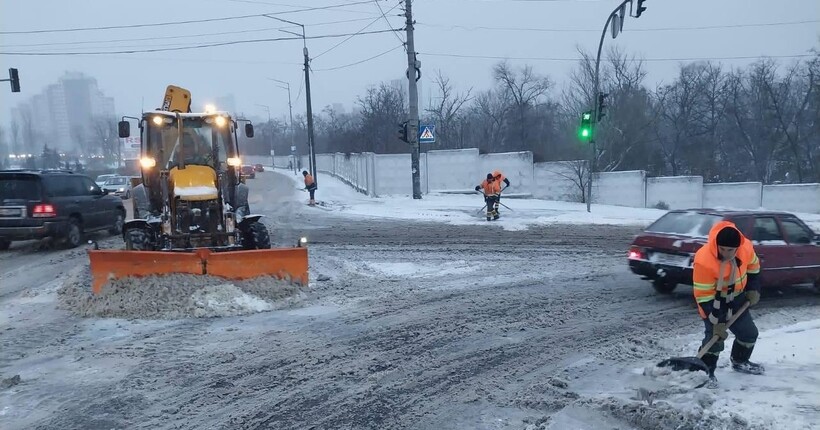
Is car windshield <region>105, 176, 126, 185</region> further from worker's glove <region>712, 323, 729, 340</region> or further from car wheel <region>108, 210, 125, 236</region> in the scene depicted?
worker's glove <region>712, 323, 729, 340</region>

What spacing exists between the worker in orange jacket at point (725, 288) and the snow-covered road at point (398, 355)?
341 millimetres

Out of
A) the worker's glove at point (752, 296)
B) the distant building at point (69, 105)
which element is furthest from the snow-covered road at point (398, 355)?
the distant building at point (69, 105)

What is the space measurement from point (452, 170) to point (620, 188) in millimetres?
8648

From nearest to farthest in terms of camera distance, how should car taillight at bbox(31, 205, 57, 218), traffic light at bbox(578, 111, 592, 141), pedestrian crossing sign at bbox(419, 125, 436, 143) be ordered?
car taillight at bbox(31, 205, 57, 218) → traffic light at bbox(578, 111, 592, 141) → pedestrian crossing sign at bbox(419, 125, 436, 143)

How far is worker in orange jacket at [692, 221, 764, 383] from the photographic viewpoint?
588cm

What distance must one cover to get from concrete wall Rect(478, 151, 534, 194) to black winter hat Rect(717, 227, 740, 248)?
26.6m

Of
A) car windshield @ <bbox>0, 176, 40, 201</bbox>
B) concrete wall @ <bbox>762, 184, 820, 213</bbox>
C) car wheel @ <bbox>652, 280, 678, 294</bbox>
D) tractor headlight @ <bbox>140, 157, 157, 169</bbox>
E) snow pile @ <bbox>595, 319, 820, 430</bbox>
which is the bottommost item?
concrete wall @ <bbox>762, 184, 820, 213</bbox>

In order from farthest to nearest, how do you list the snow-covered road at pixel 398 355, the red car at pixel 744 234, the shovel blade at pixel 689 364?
the red car at pixel 744 234
the shovel blade at pixel 689 364
the snow-covered road at pixel 398 355

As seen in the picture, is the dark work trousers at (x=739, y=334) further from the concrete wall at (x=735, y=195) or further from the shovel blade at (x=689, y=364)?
the concrete wall at (x=735, y=195)

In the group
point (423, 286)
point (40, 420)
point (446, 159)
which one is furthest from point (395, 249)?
point (446, 159)

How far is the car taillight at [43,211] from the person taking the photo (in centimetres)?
1412

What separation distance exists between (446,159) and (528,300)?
23.3 meters

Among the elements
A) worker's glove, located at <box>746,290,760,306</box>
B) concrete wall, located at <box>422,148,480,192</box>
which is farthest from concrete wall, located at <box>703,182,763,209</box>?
worker's glove, located at <box>746,290,760,306</box>

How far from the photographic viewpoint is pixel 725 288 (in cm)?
594
